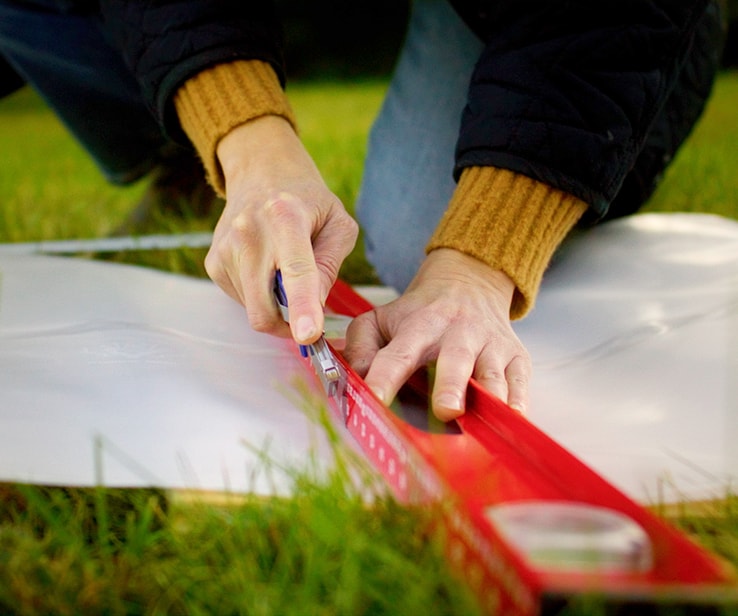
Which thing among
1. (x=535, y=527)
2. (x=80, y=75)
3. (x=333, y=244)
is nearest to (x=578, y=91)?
(x=333, y=244)

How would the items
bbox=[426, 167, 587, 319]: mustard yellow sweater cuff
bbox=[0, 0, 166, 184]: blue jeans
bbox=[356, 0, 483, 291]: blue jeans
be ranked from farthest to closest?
1. bbox=[0, 0, 166, 184]: blue jeans
2. bbox=[356, 0, 483, 291]: blue jeans
3. bbox=[426, 167, 587, 319]: mustard yellow sweater cuff

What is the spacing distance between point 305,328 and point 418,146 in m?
0.83

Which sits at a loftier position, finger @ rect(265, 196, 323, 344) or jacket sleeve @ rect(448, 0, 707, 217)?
jacket sleeve @ rect(448, 0, 707, 217)

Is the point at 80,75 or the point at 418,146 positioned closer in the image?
the point at 418,146

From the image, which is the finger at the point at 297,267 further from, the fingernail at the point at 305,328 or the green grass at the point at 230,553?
the green grass at the point at 230,553

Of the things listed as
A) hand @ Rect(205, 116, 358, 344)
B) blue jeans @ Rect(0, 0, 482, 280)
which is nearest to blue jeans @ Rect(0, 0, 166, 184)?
blue jeans @ Rect(0, 0, 482, 280)

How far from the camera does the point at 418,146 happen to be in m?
1.48

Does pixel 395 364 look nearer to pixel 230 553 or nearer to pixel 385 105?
pixel 230 553

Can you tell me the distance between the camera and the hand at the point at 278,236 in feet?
2.52

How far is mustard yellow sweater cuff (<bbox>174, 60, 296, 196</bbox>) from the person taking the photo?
39.8 inches

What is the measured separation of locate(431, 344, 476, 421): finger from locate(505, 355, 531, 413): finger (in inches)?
2.3

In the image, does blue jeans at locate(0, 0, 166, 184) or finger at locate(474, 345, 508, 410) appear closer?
finger at locate(474, 345, 508, 410)

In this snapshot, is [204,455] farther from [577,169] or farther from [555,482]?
[577,169]

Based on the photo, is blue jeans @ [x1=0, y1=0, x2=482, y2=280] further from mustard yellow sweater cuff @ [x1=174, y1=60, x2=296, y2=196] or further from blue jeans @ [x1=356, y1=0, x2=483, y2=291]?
mustard yellow sweater cuff @ [x1=174, y1=60, x2=296, y2=196]
